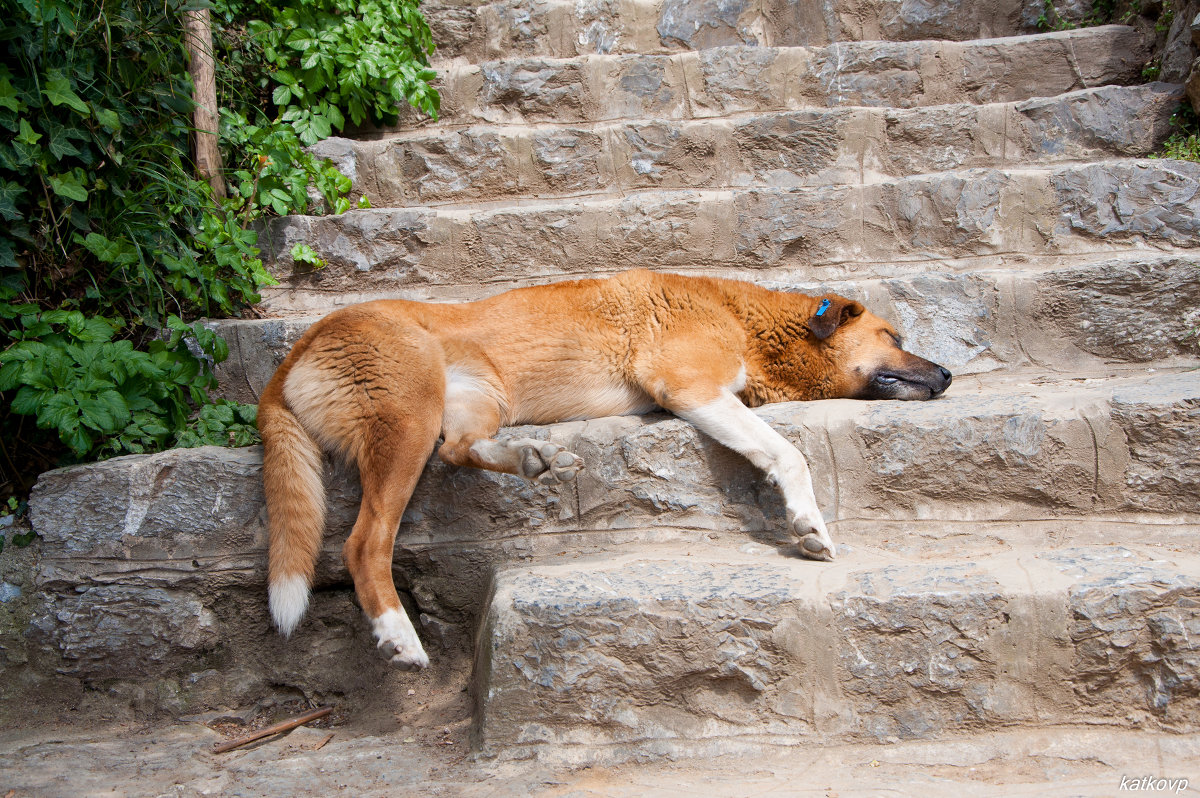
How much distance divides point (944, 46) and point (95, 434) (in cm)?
522

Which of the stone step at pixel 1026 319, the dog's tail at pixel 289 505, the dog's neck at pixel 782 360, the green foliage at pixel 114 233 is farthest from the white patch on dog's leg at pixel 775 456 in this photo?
the green foliage at pixel 114 233

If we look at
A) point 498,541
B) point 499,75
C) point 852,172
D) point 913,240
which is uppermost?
point 499,75

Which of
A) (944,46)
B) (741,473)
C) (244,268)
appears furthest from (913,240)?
(244,268)

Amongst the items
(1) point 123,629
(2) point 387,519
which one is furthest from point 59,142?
(2) point 387,519

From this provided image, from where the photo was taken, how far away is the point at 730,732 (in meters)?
2.51

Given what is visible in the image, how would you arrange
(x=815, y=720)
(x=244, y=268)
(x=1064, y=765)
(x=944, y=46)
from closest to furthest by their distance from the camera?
(x=1064, y=765) < (x=815, y=720) < (x=244, y=268) < (x=944, y=46)

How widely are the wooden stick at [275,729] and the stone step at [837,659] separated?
2.72ft

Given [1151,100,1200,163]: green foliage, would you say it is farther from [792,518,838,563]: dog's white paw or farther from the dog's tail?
the dog's tail

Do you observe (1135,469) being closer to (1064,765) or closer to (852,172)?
(1064,765)

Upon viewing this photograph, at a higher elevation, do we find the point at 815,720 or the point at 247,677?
the point at 815,720

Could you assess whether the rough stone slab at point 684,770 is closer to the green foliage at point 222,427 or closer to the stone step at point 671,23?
the green foliage at point 222,427

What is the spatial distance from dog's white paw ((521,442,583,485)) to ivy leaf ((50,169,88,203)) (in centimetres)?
219

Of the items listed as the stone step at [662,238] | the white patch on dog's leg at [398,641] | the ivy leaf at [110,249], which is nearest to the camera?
the white patch on dog's leg at [398,641]

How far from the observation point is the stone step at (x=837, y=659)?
2402 mm
